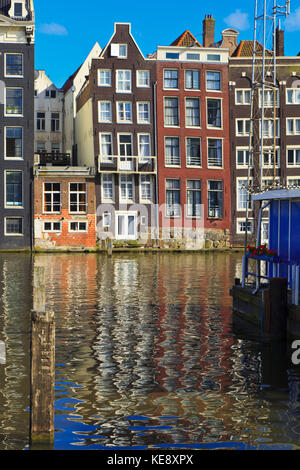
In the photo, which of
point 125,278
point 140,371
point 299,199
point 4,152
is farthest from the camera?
point 4,152

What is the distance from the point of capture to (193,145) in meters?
64.6

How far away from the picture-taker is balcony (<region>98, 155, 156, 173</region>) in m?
62.6

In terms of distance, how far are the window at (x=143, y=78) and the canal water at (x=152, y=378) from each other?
39.6m

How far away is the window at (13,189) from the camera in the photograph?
6103cm

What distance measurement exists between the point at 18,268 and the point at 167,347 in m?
25.7

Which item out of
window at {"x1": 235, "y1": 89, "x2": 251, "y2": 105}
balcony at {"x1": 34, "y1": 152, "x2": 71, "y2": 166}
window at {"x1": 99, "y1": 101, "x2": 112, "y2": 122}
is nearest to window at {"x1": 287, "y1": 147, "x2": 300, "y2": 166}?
window at {"x1": 235, "y1": 89, "x2": 251, "y2": 105}

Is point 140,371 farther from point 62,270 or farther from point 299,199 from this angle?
point 62,270

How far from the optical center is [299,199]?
795 inches

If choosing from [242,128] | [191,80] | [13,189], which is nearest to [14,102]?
[13,189]

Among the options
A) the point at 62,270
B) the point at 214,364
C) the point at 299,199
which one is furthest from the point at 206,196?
the point at 214,364

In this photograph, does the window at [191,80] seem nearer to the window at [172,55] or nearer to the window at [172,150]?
the window at [172,55]

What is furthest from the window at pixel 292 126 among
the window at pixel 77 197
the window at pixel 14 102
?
the window at pixel 14 102

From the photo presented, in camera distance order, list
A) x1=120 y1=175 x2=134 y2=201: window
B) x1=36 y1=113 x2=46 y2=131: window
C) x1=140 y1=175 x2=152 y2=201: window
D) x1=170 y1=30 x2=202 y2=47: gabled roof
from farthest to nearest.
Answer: x1=36 y1=113 x2=46 y2=131: window
x1=170 y1=30 x2=202 y2=47: gabled roof
x1=140 y1=175 x2=152 y2=201: window
x1=120 y1=175 x2=134 y2=201: window

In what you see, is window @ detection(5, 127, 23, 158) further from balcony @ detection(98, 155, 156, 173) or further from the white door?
the white door
